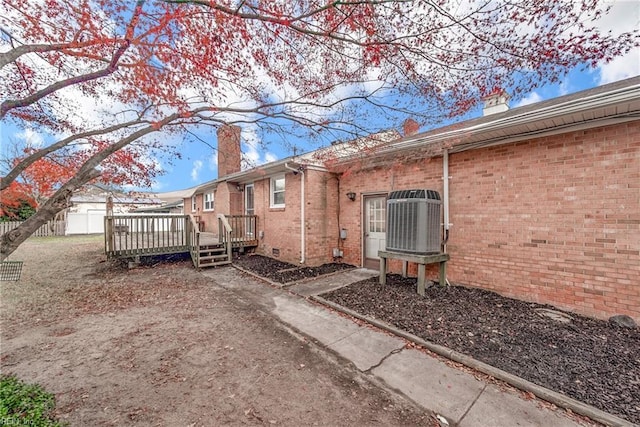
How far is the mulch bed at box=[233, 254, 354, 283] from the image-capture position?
681 centimetres

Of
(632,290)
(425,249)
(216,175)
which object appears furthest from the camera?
(216,175)

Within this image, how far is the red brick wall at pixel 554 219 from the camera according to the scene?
374cm

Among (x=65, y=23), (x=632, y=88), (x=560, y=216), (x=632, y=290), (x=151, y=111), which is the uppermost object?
(x=65, y=23)

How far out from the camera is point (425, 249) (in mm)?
5148

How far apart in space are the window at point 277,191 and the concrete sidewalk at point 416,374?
4.62 metres

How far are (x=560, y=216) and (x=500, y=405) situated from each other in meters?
3.55

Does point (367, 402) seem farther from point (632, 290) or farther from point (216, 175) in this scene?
point (216, 175)

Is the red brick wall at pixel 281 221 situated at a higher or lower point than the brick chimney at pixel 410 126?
lower

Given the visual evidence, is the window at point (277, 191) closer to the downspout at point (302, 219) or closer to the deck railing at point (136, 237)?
the downspout at point (302, 219)

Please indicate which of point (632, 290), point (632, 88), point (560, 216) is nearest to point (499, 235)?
point (560, 216)

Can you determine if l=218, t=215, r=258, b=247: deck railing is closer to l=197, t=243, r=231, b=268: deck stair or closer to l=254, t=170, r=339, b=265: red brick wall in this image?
l=197, t=243, r=231, b=268: deck stair

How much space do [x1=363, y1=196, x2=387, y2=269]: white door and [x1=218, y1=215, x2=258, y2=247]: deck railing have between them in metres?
4.60

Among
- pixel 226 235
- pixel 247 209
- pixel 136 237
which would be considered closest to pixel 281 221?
pixel 226 235

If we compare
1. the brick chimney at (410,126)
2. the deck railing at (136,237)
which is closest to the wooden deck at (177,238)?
the deck railing at (136,237)
